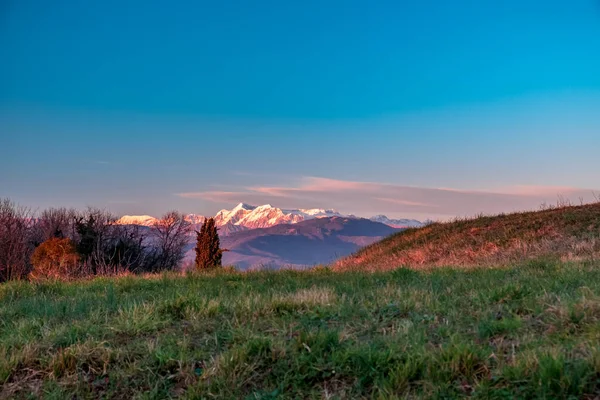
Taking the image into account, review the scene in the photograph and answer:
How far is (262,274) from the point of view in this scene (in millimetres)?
12117

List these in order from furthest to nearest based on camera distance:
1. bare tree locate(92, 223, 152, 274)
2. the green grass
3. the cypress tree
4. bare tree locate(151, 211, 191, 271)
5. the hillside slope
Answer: bare tree locate(151, 211, 191, 271), bare tree locate(92, 223, 152, 274), the cypress tree, the hillside slope, the green grass

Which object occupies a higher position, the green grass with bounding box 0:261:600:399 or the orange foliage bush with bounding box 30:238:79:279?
the green grass with bounding box 0:261:600:399

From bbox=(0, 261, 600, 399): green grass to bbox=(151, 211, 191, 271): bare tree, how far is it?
2989 centimetres

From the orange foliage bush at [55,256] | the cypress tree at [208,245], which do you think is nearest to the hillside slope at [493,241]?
the cypress tree at [208,245]

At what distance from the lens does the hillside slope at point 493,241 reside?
14.9 meters

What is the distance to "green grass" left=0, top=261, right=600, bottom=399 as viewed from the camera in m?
4.50

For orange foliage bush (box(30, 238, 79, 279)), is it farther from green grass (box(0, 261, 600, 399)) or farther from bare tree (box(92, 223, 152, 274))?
green grass (box(0, 261, 600, 399))

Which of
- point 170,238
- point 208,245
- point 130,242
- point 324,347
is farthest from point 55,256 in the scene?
point 324,347


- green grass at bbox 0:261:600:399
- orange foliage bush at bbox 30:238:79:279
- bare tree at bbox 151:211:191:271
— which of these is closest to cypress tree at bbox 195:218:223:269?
orange foliage bush at bbox 30:238:79:279

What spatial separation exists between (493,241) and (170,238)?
25609mm

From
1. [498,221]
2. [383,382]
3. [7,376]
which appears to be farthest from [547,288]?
[498,221]

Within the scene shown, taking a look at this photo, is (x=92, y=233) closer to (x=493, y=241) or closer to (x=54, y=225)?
(x=54, y=225)

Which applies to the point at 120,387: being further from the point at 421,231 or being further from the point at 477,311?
the point at 421,231

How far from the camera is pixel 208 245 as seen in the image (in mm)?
26094
